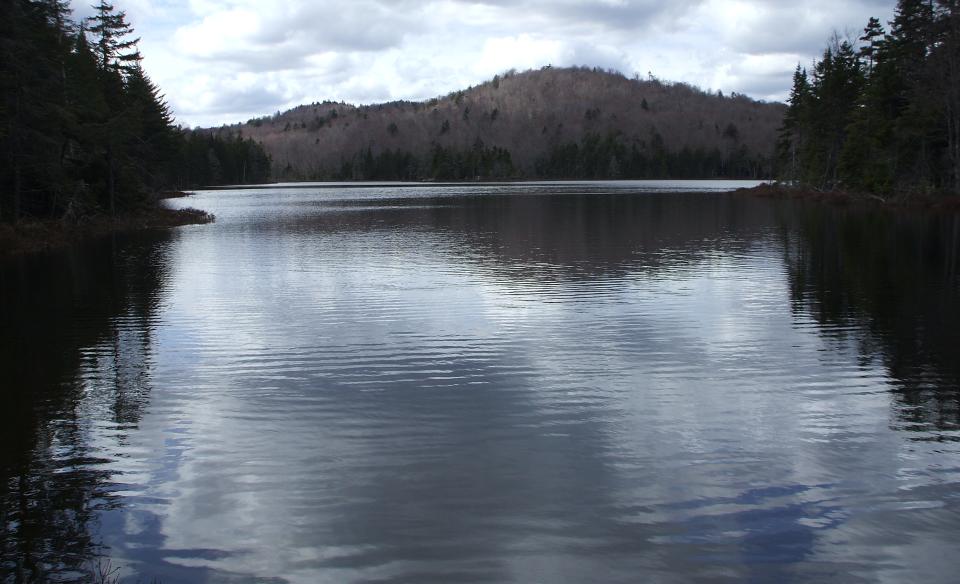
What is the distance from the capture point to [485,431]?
10.5 meters

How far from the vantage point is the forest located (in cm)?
3362

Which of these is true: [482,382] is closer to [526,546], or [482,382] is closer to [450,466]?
[450,466]

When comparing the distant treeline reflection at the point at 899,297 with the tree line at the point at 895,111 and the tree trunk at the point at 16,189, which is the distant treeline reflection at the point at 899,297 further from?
the tree trunk at the point at 16,189

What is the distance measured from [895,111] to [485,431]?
6625 cm

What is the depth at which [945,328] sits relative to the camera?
16.9m

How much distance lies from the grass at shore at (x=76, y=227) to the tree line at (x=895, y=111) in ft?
181

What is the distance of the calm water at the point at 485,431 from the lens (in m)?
7.32

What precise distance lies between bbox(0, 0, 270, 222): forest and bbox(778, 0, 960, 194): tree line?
56849mm

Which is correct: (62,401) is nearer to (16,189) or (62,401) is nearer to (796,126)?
(16,189)

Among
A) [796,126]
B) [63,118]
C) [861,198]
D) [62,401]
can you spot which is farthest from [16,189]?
[796,126]

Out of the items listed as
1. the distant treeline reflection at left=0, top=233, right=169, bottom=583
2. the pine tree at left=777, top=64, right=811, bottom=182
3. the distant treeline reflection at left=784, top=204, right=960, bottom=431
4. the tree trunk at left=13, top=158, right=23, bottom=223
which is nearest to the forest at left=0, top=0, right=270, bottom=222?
the tree trunk at left=13, top=158, right=23, bottom=223

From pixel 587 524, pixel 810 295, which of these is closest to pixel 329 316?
pixel 587 524

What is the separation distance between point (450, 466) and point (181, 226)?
49302 mm

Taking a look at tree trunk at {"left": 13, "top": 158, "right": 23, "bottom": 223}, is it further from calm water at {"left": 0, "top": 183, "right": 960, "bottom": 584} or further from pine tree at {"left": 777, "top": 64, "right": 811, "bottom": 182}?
pine tree at {"left": 777, "top": 64, "right": 811, "bottom": 182}
